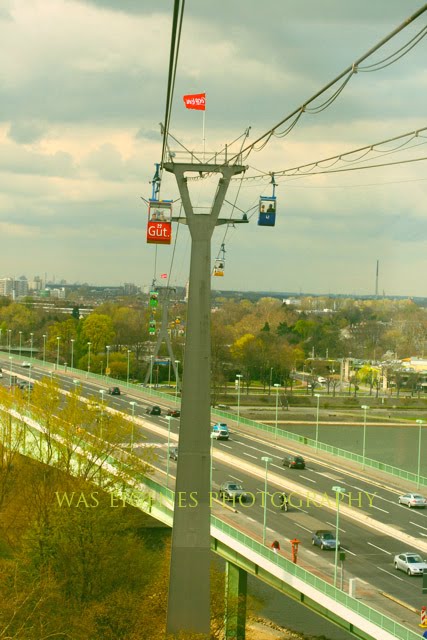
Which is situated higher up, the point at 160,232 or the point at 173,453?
the point at 160,232

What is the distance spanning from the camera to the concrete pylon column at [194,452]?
27.0 feet

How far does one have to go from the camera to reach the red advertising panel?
8.51 meters

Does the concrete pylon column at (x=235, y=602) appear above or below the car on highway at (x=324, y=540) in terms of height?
below

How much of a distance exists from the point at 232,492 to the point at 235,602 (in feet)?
13.6

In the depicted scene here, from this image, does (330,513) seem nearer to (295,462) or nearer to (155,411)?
(295,462)

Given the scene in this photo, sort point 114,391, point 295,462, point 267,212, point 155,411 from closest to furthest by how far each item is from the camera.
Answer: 1. point 267,212
2. point 295,462
3. point 155,411
4. point 114,391

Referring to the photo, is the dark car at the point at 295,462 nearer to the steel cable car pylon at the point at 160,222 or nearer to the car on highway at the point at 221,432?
the car on highway at the point at 221,432

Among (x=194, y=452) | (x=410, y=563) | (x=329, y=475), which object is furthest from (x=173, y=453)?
(x=194, y=452)

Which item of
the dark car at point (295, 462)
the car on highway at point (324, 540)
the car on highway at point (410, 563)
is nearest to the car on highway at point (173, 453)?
the dark car at point (295, 462)

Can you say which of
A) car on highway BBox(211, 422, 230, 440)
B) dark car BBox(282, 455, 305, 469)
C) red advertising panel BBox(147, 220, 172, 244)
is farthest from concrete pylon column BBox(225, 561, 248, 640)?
car on highway BBox(211, 422, 230, 440)

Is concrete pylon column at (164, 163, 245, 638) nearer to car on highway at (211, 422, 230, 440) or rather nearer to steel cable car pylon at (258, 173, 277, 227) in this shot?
steel cable car pylon at (258, 173, 277, 227)

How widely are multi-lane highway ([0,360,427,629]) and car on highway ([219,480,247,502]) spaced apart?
6.2 inches

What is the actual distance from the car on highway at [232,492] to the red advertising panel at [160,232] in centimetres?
816

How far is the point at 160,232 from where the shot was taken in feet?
28.1
